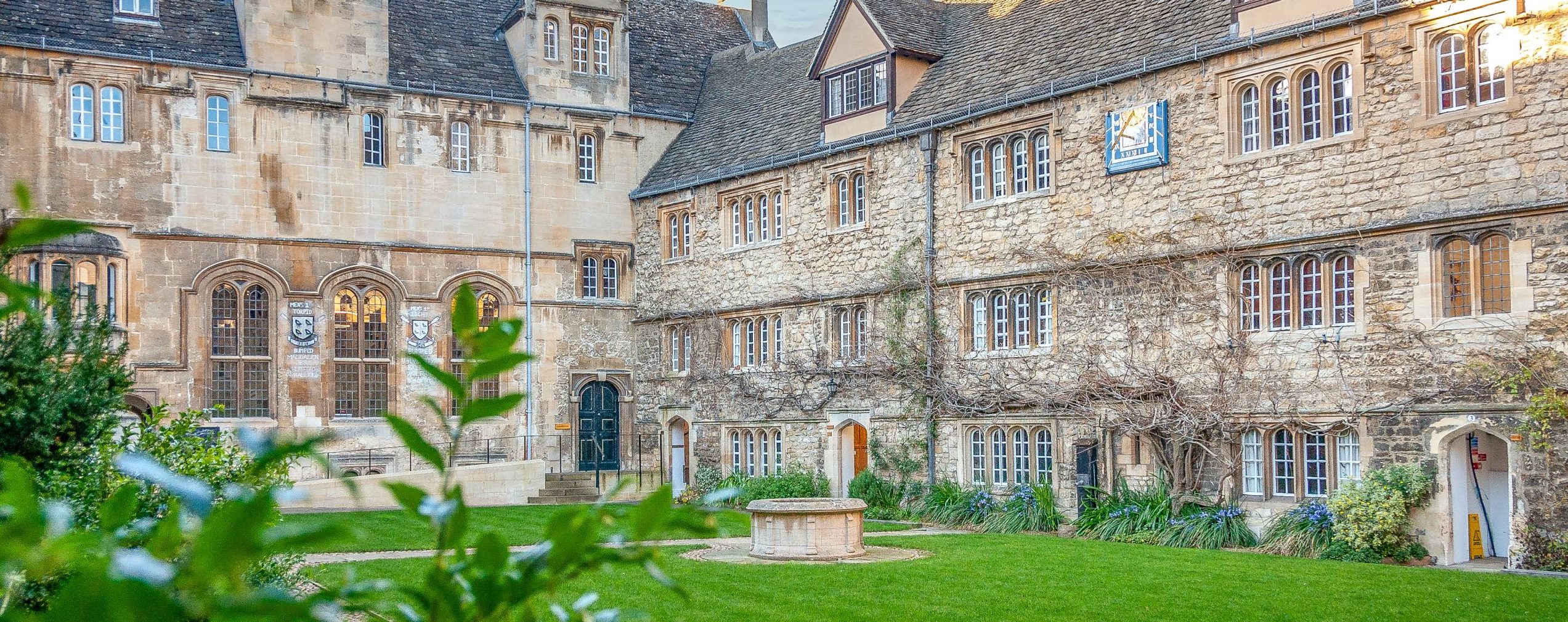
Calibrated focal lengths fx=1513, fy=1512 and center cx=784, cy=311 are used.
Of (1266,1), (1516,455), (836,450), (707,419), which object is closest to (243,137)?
(707,419)

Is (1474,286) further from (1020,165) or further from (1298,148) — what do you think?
(1020,165)

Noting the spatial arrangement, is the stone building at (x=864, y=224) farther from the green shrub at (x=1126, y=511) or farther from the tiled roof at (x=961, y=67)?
the green shrub at (x=1126, y=511)

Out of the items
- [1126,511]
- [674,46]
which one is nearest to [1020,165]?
[1126,511]

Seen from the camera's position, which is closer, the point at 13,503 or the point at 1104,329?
the point at 13,503

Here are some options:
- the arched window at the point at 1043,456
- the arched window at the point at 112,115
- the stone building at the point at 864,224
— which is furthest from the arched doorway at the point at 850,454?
the arched window at the point at 112,115

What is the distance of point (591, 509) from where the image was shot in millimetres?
2135

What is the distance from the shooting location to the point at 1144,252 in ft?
63.1

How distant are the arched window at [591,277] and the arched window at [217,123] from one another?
269 inches

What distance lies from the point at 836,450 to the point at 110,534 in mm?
22854

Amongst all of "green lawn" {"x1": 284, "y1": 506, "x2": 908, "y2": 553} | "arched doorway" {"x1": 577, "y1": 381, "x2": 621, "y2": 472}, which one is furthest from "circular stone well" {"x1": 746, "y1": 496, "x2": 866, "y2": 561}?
"arched doorway" {"x1": 577, "y1": 381, "x2": 621, "y2": 472}

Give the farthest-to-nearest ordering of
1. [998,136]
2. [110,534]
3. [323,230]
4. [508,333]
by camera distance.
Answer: [323,230], [998,136], [508,333], [110,534]

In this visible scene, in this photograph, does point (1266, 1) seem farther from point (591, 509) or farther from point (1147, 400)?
point (591, 509)

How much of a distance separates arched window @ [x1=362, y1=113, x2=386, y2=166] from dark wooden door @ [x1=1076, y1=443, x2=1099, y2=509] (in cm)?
1382

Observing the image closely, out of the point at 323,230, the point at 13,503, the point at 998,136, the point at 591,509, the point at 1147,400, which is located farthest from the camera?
the point at 323,230
